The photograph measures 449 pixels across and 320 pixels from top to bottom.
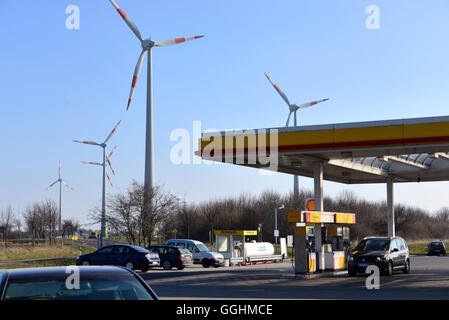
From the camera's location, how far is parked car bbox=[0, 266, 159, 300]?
5469mm

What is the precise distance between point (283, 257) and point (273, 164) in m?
20.9

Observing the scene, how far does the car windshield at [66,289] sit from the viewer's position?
17.9 feet

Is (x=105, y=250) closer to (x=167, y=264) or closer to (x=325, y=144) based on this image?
(x=167, y=264)

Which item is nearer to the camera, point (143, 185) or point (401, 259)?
point (401, 259)

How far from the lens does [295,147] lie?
23.2 meters

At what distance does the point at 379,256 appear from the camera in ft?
81.7

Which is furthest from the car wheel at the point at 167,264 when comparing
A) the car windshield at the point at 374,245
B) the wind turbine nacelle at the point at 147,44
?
the wind turbine nacelle at the point at 147,44

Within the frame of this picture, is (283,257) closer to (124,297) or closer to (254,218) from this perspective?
(124,297)

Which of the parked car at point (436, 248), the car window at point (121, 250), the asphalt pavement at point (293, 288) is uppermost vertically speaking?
the car window at point (121, 250)

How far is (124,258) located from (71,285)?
2653 cm

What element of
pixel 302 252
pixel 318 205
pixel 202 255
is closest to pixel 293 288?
pixel 302 252

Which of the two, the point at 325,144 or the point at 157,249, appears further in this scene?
the point at 157,249

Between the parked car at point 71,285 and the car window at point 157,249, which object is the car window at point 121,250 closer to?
the car window at point 157,249
